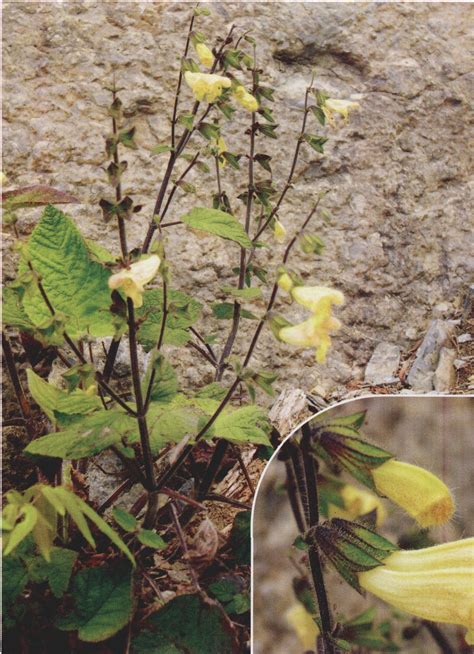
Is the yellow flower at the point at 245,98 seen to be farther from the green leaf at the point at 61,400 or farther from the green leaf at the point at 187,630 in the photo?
the green leaf at the point at 187,630

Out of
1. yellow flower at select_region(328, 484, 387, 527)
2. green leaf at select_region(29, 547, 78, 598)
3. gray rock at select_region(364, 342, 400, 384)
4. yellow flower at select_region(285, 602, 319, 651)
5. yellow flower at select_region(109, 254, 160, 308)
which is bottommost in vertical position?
gray rock at select_region(364, 342, 400, 384)

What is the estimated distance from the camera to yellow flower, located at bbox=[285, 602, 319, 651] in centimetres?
80

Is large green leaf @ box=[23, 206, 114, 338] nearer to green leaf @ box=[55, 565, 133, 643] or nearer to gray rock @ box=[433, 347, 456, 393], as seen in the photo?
green leaf @ box=[55, 565, 133, 643]

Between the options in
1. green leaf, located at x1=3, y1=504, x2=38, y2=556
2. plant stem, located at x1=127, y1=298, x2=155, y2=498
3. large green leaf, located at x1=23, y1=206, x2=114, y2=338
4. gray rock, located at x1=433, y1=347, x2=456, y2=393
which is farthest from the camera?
gray rock, located at x1=433, y1=347, x2=456, y2=393

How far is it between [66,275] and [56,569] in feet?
1.08

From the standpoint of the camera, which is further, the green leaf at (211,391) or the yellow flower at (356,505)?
the green leaf at (211,391)

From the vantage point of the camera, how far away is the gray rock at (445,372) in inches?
56.8

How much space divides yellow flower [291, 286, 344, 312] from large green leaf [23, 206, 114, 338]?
22 cm

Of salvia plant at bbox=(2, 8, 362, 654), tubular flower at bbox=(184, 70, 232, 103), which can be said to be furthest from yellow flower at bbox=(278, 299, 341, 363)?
tubular flower at bbox=(184, 70, 232, 103)

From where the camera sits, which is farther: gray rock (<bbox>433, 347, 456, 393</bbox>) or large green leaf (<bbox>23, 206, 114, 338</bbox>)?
gray rock (<bbox>433, 347, 456, 393</bbox>)

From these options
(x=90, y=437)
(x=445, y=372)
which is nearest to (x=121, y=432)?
(x=90, y=437)

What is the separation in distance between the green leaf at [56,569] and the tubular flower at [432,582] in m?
0.32

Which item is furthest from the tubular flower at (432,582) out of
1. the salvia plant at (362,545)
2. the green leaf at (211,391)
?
the green leaf at (211,391)

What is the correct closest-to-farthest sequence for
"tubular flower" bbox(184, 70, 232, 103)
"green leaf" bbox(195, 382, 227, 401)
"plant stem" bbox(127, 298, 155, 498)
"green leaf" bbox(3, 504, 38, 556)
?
"green leaf" bbox(3, 504, 38, 556) < "plant stem" bbox(127, 298, 155, 498) < "tubular flower" bbox(184, 70, 232, 103) < "green leaf" bbox(195, 382, 227, 401)
